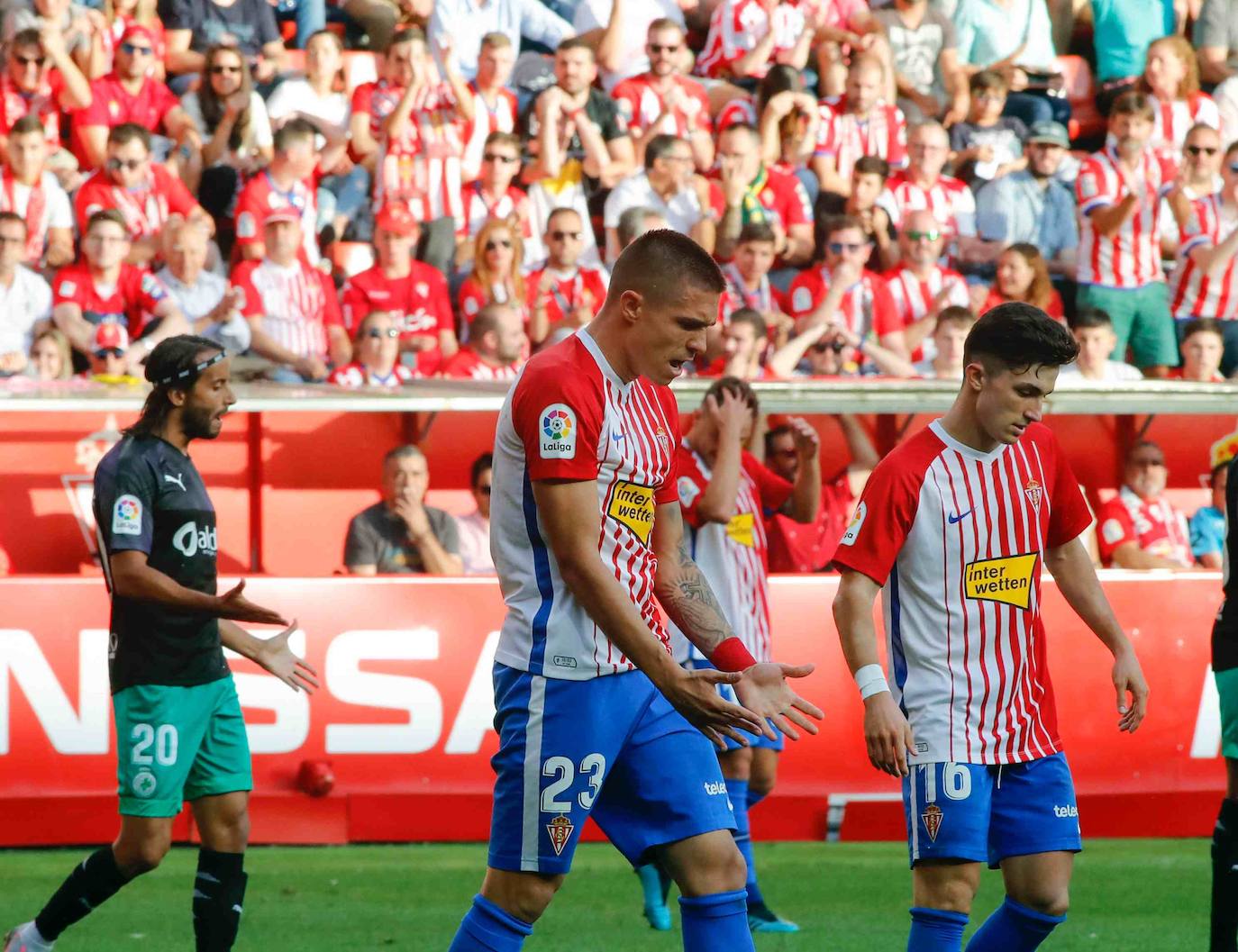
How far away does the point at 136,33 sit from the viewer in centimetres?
1268

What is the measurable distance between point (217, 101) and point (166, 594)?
7917mm

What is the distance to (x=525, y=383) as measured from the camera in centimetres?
429

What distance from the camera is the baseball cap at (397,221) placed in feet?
38.9

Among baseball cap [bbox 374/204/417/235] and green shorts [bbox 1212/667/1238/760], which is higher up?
baseball cap [bbox 374/204/417/235]

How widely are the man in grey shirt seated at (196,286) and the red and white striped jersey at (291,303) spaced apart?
0.12 m

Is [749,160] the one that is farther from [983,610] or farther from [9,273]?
[983,610]

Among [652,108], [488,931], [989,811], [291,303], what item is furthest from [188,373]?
[652,108]

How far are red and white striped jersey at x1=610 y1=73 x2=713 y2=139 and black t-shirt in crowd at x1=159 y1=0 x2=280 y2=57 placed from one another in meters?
2.69

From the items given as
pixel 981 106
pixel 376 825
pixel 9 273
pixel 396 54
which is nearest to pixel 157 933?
pixel 376 825

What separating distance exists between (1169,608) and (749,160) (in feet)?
16.1

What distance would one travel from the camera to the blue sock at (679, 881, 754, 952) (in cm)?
428

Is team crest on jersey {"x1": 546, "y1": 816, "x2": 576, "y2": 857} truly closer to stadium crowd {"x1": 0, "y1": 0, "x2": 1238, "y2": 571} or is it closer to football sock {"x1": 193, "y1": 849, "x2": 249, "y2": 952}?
football sock {"x1": 193, "y1": 849, "x2": 249, "y2": 952}

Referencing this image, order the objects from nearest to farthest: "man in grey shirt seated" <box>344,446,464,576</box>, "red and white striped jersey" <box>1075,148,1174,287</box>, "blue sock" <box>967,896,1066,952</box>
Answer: "blue sock" <box>967,896,1066,952</box>, "man in grey shirt seated" <box>344,446,464,576</box>, "red and white striped jersey" <box>1075,148,1174,287</box>

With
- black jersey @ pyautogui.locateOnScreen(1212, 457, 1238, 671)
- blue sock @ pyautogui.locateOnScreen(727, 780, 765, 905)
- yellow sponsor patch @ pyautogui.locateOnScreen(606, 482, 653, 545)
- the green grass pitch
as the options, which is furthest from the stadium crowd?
yellow sponsor patch @ pyautogui.locateOnScreen(606, 482, 653, 545)
